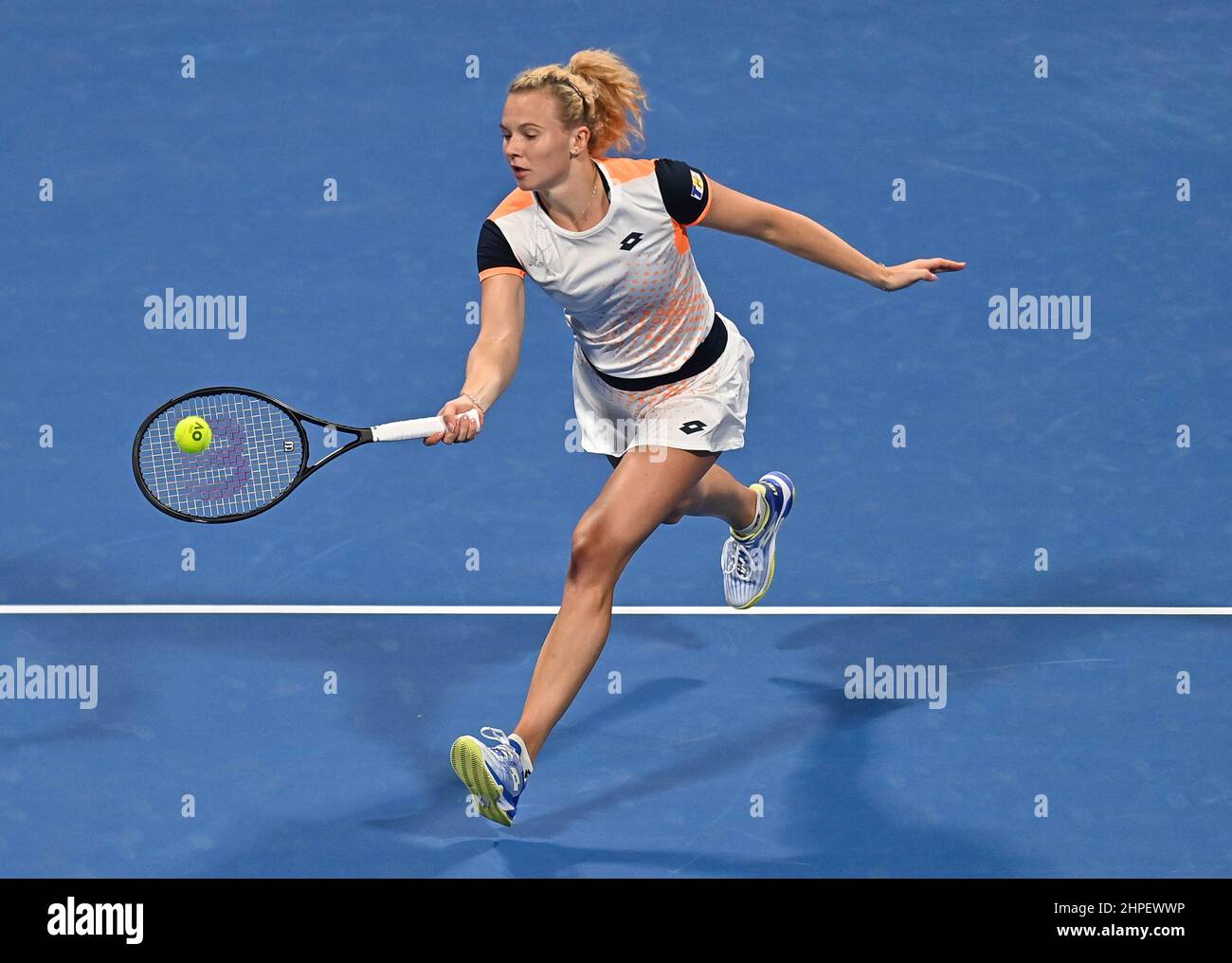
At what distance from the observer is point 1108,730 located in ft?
17.0

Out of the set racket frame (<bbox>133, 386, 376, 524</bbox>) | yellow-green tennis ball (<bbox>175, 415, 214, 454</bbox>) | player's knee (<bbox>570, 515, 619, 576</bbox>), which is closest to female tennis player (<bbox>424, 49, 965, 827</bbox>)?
player's knee (<bbox>570, 515, 619, 576</bbox>)

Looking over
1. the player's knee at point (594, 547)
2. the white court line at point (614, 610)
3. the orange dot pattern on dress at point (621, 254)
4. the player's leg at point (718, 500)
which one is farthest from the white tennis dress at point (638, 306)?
the white court line at point (614, 610)

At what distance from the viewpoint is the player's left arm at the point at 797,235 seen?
15.7ft

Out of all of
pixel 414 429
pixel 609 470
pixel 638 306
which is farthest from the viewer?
pixel 609 470

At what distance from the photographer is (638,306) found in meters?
4.77

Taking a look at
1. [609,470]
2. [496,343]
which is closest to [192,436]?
[496,343]

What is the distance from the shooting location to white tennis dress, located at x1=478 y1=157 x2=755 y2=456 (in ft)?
15.2

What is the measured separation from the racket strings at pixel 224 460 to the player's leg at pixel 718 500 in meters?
1.06

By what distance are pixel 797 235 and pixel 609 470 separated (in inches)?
71.7

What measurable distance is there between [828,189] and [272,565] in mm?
2917

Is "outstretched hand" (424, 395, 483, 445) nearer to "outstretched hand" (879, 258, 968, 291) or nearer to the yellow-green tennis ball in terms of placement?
the yellow-green tennis ball

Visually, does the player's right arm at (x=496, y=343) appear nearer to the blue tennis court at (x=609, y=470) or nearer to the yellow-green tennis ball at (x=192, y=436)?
the yellow-green tennis ball at (x=192, y=436)

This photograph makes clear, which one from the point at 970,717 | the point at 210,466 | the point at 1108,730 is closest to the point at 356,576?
the point at 210,466

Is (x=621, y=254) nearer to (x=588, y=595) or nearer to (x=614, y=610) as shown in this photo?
(x=588, y=595)
